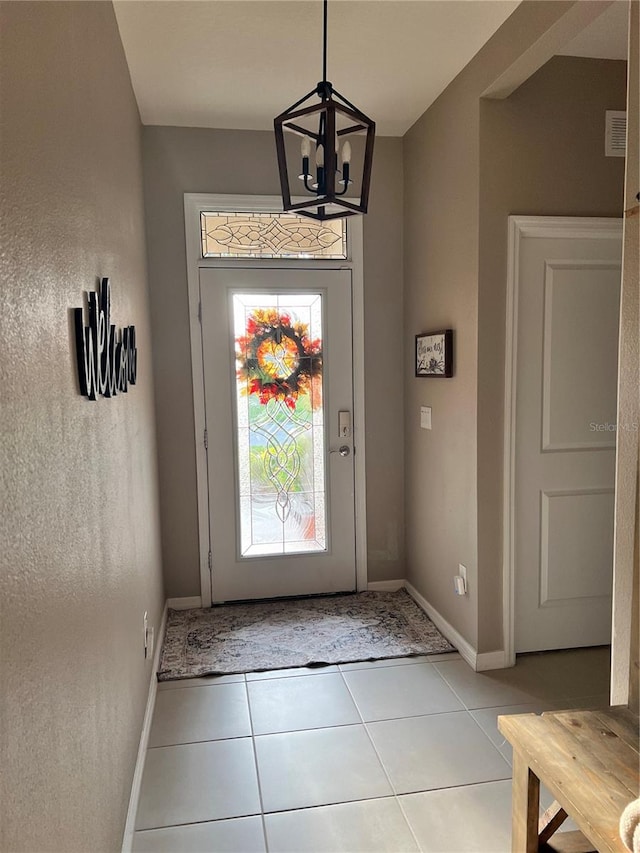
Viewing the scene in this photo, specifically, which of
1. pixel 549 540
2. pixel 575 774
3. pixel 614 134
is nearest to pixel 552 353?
pixel 549 540

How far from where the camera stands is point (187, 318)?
3.41 m

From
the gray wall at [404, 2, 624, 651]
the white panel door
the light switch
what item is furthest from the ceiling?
the light switch

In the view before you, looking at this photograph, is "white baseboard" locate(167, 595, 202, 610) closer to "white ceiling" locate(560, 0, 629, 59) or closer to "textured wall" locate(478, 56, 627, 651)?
"textured wall" locate(478, 56, 627, 651)

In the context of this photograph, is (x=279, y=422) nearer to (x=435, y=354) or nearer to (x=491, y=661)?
(x=435, y=354)

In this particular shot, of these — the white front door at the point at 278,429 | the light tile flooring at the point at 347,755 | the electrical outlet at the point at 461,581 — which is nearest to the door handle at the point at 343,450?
the white front door at the point at 278,429

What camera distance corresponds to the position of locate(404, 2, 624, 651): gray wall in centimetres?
261

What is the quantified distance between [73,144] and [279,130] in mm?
626

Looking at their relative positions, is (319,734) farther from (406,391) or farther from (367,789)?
(406,391)

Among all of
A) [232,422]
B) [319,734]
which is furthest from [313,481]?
[319,734]

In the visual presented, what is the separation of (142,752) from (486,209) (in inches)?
103

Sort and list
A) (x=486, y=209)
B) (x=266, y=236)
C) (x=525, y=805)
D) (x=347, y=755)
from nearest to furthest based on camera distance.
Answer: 1. (x=525, y=805)
2. (x=347, y=755)
3. (x=486, y=209)
4. (x=266, y=236)

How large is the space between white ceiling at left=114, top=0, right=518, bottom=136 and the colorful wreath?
1119 mm

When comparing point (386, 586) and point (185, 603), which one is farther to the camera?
point (386, 586)

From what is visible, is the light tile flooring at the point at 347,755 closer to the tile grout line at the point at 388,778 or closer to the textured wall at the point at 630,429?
the tile grout line at the point at 388,778
